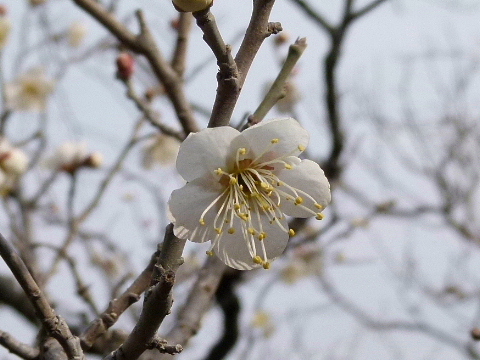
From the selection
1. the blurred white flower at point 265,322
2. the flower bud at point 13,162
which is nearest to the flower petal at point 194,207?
the flower bud at point 13,162

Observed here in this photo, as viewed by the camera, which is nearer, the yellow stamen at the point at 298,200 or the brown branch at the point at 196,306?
the yellow stamen at the point at 298,200

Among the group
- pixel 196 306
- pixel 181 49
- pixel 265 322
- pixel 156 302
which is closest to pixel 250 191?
pixel 156 302

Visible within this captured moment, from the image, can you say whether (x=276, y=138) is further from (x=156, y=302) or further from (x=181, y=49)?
(x=181, y=49)

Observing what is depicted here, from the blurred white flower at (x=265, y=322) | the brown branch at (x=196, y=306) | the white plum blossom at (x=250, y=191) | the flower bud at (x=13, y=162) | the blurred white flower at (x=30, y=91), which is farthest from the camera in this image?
the blurred white flower at (x=265, y=322)

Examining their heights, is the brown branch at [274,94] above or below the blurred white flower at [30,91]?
above

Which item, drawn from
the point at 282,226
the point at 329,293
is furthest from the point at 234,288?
the point at 282,226

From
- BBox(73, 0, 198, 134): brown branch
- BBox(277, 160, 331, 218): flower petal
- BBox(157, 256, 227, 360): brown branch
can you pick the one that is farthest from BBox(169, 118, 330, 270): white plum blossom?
BBox(73, 0, 198, 134): brown branch

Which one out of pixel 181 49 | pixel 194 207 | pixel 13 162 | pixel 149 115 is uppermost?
pixel 194 207

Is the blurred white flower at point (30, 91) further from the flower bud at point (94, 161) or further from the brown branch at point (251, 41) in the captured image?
the brown branch at point (251, 41)
